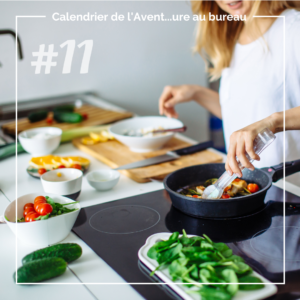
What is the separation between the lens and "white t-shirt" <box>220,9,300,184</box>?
1.32m

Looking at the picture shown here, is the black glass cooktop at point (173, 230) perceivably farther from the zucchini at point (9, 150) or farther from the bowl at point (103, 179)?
the zucchini at point (9, 150)

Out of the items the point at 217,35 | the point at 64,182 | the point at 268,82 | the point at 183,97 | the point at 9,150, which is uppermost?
the point at 217,35

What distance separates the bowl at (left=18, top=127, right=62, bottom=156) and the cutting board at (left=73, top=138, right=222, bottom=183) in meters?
0.14

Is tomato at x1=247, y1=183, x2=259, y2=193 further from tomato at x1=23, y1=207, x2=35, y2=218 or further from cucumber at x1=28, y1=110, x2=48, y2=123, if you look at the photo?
cucumber at x1=28, y1=110, x2=48, y2=123

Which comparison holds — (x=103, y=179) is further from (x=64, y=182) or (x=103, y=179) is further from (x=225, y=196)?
(x=225, y=196)

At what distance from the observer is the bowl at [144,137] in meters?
1.53

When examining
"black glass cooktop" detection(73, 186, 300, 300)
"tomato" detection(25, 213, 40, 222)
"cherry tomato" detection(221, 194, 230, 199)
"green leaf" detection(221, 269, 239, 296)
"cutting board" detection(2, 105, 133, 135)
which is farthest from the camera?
"cutting board" detection(2, 105, 133, 135)

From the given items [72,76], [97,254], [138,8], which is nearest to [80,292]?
[97,254]

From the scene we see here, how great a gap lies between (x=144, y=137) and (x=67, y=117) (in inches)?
23.0

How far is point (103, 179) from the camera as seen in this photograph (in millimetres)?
1265

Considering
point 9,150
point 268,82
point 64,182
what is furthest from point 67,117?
point 268,82

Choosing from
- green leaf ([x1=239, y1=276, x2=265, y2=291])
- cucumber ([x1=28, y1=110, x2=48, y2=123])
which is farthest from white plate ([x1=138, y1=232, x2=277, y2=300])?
cucumber ([x1=28, y1=110, x2=48, y2=123])

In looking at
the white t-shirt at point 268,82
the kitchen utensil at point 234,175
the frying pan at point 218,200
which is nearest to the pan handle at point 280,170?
the frying pan at point 218,200

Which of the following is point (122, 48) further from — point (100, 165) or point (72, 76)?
point (100, 165)
